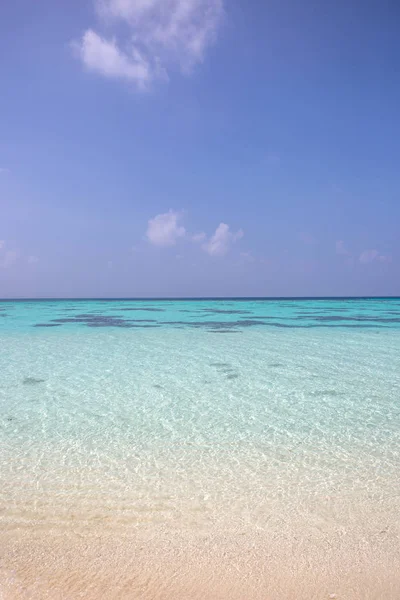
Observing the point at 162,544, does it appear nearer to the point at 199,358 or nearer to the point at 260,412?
the point at 260,412

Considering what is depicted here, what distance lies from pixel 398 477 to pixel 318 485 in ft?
2.96

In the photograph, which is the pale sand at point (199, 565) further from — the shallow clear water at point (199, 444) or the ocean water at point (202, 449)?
the shallow clear water at point (199, 444)

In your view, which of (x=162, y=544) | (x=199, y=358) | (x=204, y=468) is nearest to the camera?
(x=162, y=544)

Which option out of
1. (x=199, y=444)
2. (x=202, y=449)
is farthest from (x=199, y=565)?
(x=199, y=444)

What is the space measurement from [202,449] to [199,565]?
7.06 feet

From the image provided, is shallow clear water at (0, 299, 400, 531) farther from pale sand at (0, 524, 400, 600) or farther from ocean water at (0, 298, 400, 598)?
pale sand at (0, 524, 400, 600)

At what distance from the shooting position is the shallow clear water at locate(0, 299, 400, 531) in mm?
3463

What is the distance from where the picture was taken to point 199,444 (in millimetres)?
5074

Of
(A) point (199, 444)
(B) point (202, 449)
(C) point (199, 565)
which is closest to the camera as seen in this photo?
(C) point (199, 565)

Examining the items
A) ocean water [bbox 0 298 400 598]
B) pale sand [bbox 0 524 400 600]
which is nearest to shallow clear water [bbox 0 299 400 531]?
ocean water [bbox 0 298 400 598]

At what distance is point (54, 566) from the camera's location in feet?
8.97

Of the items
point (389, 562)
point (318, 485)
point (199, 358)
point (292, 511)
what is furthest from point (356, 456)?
point (199, 358)

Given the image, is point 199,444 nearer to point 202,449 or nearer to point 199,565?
point 202,449

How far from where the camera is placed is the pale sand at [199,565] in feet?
8.18
